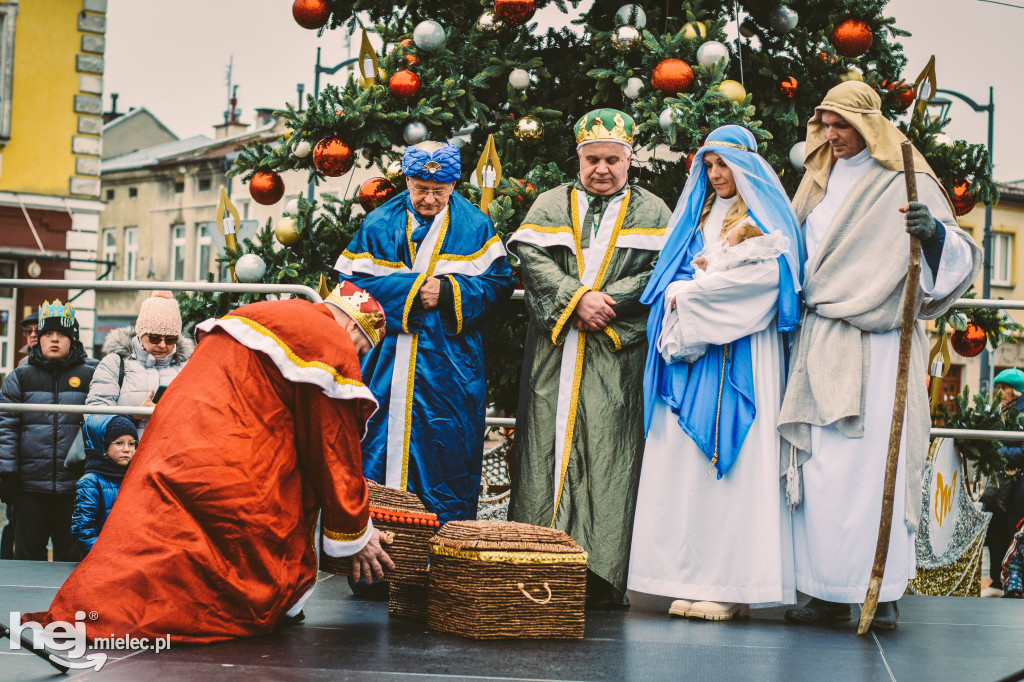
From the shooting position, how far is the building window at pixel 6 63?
70.6 ft

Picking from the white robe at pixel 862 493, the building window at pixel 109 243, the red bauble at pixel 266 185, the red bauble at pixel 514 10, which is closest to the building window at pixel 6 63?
the red bauble at pixel 266 185

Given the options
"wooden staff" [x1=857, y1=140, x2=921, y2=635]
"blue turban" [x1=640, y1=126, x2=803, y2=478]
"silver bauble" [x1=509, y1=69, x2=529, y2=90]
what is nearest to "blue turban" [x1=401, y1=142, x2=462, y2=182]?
"blue turban" [x1=640, y1=126, x2=803, y2=478]

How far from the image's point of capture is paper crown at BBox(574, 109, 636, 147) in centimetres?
509

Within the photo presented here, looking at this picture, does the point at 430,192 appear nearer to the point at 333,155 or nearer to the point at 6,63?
the point at 333,155

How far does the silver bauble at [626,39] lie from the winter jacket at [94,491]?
3.27 metres

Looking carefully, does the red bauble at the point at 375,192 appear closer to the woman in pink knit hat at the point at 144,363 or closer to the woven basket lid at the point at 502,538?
the woman in pink knit hat at the point at 144,363

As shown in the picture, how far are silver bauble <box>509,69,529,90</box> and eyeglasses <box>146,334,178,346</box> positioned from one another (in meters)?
→ 2.29

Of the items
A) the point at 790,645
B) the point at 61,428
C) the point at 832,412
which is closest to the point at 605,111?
the point at 832,412

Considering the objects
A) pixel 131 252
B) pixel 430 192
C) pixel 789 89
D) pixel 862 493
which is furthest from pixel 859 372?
pixel 131 252

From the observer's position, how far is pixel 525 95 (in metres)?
6.68

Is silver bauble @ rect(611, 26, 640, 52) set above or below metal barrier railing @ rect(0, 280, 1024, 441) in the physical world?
above

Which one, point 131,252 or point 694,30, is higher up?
point 131,252

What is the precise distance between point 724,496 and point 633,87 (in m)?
2.46

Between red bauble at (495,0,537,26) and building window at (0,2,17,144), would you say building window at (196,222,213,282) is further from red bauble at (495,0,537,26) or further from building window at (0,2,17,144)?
red bauble at (495,0,537,26)
